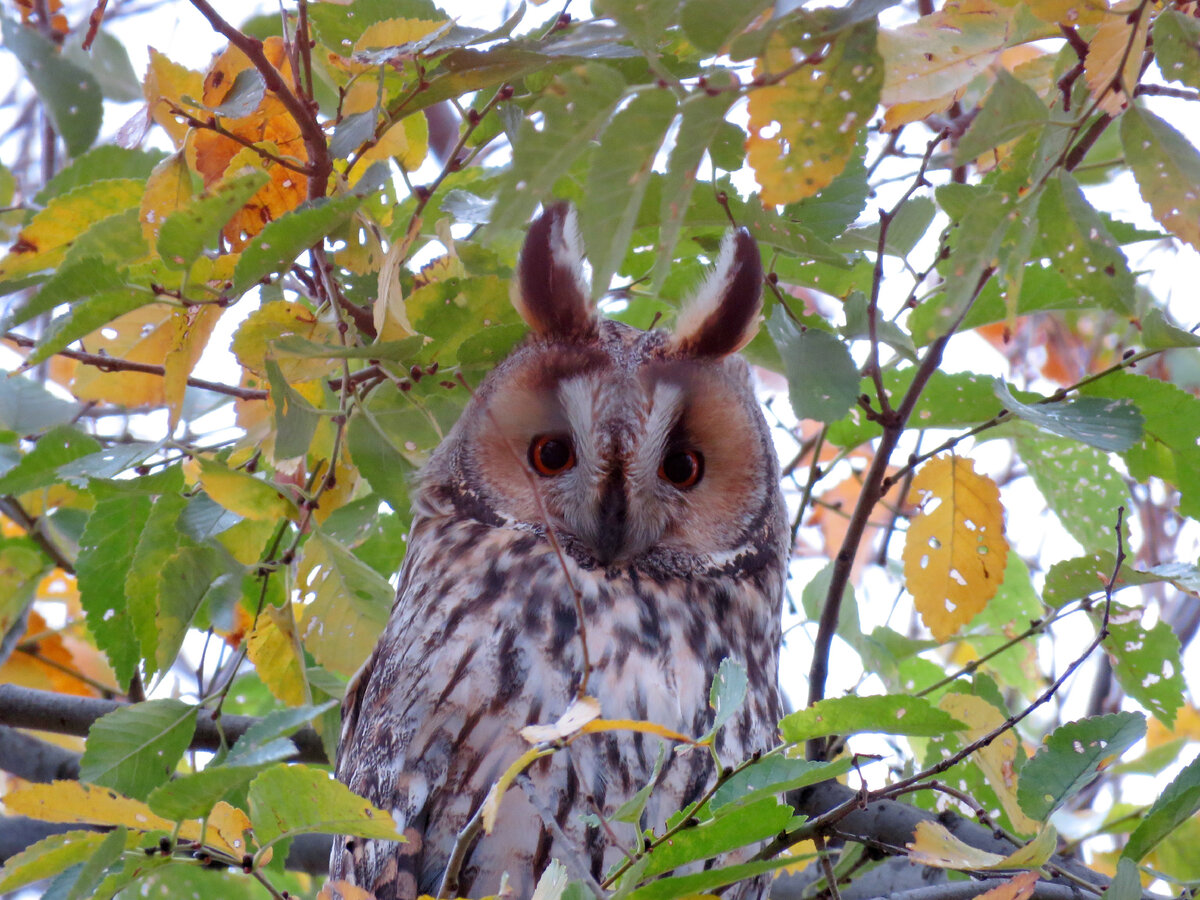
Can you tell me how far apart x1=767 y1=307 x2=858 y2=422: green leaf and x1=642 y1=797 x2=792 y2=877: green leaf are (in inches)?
24.0

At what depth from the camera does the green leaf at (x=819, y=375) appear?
165 centimetres

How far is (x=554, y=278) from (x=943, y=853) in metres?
1.27

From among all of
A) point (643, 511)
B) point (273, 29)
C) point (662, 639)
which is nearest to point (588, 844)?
point (662, 639)

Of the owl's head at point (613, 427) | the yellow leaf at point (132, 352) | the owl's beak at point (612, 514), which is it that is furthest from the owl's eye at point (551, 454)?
the yellow leaf at point (132, 352)

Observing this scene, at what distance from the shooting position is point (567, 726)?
116cm

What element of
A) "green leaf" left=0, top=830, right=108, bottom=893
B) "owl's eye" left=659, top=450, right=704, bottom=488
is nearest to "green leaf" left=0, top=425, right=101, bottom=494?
"green leaf" left=0, top=830, right=108, bottom=893

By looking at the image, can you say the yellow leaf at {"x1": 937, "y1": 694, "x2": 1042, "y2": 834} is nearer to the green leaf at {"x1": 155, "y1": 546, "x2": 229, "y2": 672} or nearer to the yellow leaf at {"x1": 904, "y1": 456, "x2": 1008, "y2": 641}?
the yellow leaf at {"x1": 904, "y1": 456, "x2": 1008, "y2": 641}

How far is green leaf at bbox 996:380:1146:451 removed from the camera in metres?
1.64

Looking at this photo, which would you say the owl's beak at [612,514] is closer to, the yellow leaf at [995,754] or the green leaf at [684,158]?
the yellow leaf at [995,754]

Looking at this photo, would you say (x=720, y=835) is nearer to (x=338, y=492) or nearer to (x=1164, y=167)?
(x=1164, y=167)

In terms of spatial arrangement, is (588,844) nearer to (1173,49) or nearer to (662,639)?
(662,639)

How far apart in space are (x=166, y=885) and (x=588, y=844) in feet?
2.28

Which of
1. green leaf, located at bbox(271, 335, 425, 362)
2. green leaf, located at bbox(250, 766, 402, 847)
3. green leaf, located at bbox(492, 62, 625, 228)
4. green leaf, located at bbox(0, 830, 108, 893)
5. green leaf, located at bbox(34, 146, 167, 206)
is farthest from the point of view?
green leaf, located at bbox(34, 146, 167, 206)

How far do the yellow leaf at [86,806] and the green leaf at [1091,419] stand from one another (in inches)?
50.9
